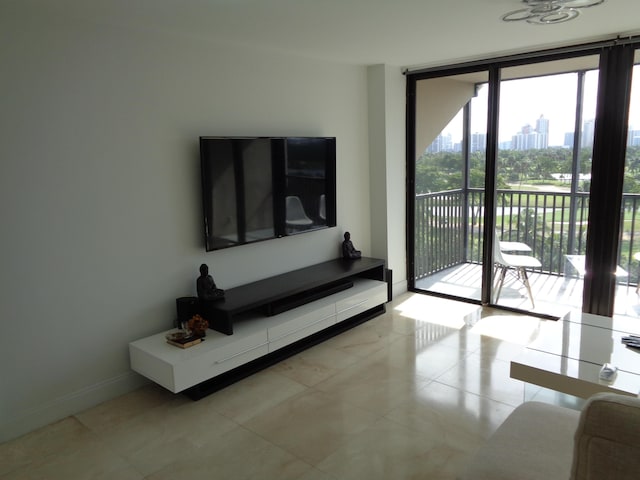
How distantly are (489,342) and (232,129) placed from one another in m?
2.58

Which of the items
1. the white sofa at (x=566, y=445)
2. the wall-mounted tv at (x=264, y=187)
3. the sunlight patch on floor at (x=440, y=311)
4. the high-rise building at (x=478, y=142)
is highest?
the high-rise building at (x=478, y=142)

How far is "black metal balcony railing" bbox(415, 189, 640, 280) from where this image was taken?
4.08 metres

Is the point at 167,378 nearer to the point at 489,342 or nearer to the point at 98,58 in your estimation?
the point at 98,58

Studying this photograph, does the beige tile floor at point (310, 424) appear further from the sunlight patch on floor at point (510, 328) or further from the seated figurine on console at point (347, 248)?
the seated figurine on console at point (347, 248)

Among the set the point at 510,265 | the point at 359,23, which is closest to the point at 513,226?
Result: the point at 510,265

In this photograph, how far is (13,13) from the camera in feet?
8.30

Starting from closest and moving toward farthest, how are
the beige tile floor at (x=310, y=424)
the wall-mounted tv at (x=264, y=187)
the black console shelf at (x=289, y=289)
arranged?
the beige tile floor at (x=310, y=424) → the black console shelf at (x=289, y=289) → the wall-mounted tv at (x=264, y=187)

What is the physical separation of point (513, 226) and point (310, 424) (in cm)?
287

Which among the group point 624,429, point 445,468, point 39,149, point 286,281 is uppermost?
point 39,149

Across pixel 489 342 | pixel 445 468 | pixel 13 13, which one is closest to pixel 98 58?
pixel 13 13

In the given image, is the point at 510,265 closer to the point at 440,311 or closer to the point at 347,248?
the point at 440,311

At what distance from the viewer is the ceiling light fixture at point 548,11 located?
8.81ft

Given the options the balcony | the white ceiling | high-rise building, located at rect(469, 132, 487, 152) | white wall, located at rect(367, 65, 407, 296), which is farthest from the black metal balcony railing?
the white ceiling

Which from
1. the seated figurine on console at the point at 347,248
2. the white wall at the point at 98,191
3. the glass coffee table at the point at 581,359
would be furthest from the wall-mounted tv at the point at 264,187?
the glass coffee table at the point at 581,359
